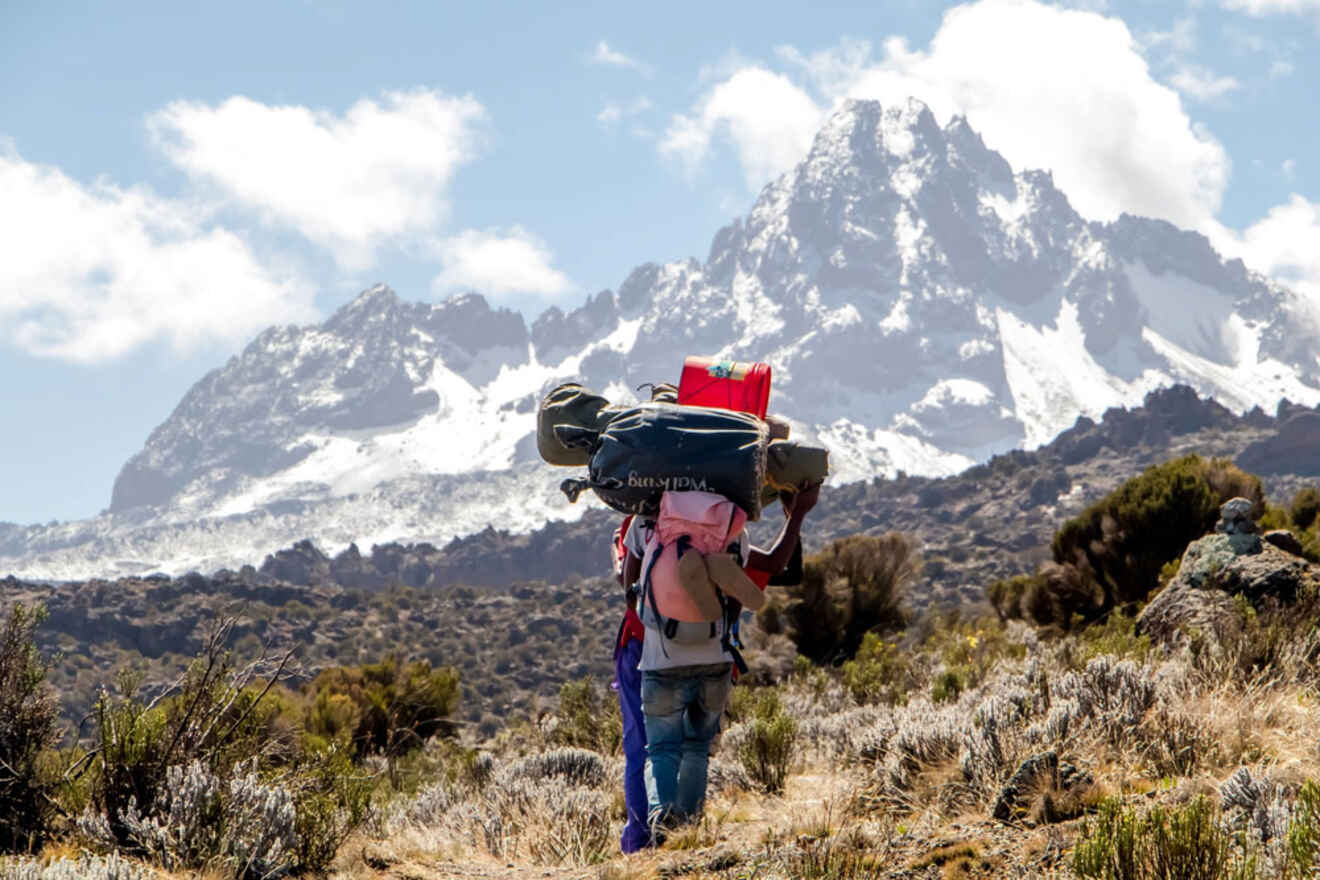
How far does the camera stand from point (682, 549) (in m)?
4.29

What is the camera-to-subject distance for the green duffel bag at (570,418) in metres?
4.77

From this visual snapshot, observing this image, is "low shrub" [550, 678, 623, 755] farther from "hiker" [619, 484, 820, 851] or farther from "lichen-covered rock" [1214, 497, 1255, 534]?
"lichen-covered rock" [1214, 497, 1255, 534]

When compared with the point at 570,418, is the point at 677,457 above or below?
below

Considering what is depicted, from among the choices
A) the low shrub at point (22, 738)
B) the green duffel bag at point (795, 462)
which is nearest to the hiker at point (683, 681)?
the green duffel bag at point (795, 462)

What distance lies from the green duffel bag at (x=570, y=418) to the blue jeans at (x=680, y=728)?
39.8 inches

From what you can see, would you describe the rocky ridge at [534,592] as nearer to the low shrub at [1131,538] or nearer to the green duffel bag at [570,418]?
the green duffel bag at [570,418]

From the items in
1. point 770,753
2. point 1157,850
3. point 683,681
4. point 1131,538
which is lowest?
point 770,753

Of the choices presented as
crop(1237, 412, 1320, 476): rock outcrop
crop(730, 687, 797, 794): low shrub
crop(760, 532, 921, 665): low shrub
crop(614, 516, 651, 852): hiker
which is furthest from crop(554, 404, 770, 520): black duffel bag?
crop(1237, 412, 1320, 476): rock outcrop

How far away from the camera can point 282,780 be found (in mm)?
4227

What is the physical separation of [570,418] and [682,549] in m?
0.88

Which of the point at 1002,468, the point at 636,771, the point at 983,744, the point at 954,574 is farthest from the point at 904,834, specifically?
the point at 1002,468

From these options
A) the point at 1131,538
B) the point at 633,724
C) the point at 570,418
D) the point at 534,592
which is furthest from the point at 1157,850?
the point at 534,592

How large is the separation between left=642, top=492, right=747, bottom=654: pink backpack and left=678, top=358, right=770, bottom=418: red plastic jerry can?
588mm

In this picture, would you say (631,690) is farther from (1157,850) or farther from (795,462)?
(1157,850)
